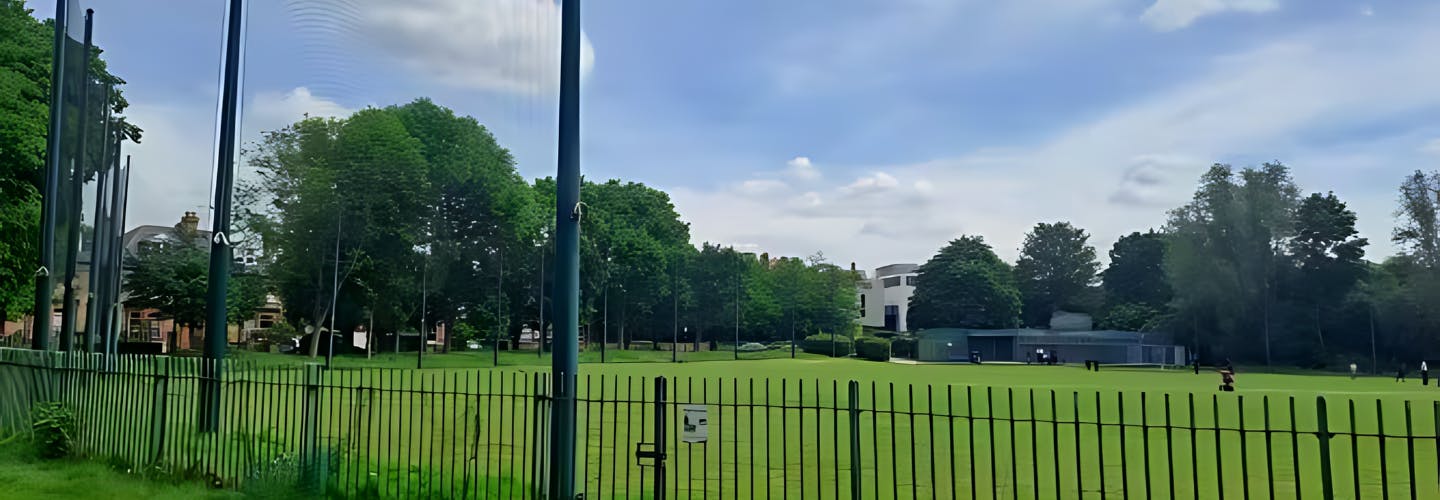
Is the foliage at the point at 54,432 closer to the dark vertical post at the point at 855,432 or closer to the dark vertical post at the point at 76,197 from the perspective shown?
the dark vertical post at the point at 76,197

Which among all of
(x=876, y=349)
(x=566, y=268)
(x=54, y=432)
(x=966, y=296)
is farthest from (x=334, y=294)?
(x=966, y=296)

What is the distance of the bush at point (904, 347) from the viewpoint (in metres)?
91.8

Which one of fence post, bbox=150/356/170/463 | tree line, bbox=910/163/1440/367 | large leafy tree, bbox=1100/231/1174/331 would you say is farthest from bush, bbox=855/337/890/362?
fence post, bbox=150/356/170/463

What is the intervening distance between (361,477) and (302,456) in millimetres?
1048

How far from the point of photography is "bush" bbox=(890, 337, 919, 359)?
91.8 meters

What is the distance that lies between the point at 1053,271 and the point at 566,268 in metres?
120

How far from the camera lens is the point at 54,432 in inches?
439

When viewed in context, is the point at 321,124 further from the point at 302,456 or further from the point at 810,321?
the point at 810,321

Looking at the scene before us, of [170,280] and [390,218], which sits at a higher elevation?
[170,280]

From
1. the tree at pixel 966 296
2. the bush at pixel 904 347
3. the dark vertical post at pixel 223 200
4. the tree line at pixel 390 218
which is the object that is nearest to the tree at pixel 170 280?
the tree line at pixel 390 218

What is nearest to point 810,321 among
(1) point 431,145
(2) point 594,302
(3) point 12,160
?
(2) point 594,302

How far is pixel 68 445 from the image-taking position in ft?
36.5

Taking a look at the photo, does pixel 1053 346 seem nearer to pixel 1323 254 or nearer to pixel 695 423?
pixel 1323 254

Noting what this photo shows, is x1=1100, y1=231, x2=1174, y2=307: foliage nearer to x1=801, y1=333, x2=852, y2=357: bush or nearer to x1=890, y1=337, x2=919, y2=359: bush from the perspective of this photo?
x1=890, y1=337, x2=919, y2=359: bush
